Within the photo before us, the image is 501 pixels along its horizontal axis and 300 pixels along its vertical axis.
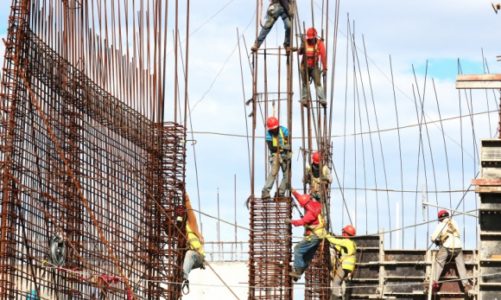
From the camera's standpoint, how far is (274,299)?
3131cm

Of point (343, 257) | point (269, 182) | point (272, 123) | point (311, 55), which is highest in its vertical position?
point (311, 55)

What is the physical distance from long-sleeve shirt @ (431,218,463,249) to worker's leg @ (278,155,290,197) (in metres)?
3.24

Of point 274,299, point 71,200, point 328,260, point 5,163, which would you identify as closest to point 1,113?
point 5,163

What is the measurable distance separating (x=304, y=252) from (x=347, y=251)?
144 centimetres

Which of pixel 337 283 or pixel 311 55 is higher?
pixel 311 55

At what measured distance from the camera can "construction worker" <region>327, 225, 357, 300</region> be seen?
102 ft

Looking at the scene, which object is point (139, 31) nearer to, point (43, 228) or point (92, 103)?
point (92, 103)

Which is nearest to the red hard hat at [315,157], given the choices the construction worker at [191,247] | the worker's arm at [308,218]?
the worker's arm at [308,218]

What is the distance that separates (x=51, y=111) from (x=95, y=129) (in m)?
1.86

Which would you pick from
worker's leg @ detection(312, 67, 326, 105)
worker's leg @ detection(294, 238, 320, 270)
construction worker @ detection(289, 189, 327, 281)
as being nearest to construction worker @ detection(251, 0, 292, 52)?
worker's leg @ detection(312, 67, 326, 105)

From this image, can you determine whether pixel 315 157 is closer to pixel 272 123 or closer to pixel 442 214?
pixel 272 123

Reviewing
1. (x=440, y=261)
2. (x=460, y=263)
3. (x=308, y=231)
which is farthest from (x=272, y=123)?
(x=460, y=263)

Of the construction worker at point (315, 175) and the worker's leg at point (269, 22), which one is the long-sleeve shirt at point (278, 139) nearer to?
the construction worker at point (315, 175)

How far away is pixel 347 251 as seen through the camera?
103ft
